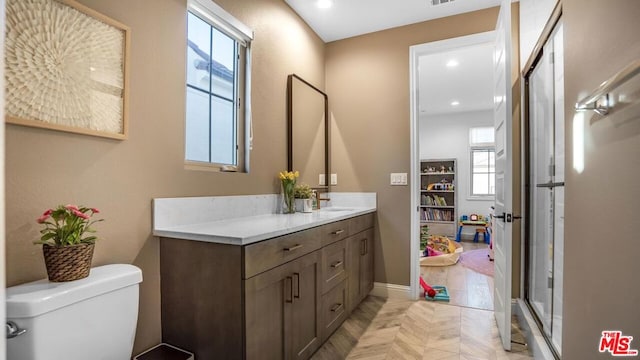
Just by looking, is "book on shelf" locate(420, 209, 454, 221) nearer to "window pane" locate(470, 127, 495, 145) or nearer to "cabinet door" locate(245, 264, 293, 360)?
"window pane" locate(470, 127, 495, 145)

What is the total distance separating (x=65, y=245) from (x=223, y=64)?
1.45 metres

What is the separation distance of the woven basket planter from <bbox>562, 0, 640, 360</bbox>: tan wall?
5.58 ft

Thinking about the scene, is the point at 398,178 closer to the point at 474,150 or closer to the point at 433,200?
the point at 433,200

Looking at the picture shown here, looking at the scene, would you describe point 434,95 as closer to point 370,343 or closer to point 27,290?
point 370,343

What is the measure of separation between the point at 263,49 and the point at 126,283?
6.05ft

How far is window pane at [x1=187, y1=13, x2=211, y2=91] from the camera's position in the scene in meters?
1.82

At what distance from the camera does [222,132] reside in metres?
2.06

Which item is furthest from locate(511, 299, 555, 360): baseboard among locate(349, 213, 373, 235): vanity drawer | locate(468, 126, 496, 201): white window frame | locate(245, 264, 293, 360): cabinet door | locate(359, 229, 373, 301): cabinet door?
locate(468, 126, 496, 201): white window frame

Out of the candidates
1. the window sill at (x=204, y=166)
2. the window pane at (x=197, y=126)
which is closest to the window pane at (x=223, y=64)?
the window pane at (x=197, y=126)

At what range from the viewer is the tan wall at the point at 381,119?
9.61 feet

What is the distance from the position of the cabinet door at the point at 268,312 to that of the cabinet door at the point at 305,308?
2.5 inches

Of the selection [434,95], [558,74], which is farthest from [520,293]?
→ [434,95]

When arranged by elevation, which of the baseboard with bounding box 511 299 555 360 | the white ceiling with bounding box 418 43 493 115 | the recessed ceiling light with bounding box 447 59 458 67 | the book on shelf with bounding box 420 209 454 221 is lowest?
the baseboard with bounding box 511 299 555 360

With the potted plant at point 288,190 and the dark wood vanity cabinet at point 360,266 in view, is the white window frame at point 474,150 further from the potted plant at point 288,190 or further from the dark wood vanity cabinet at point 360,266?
the potted plant at point 288,190
